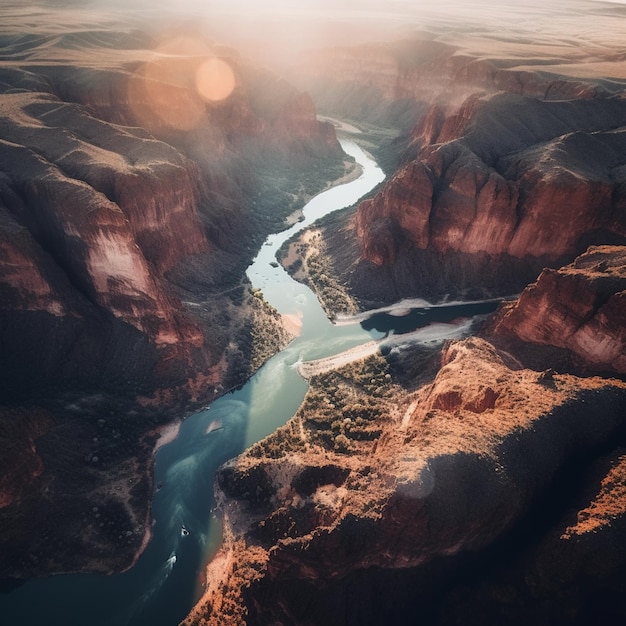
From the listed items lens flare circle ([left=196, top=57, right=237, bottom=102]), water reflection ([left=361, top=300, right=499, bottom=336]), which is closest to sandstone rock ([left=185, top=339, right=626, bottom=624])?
water reflection ([left=361, top=300, right=499, bottom=336])

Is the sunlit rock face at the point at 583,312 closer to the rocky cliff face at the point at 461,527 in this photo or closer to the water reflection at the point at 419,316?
the rocky cliff face at the point at 461,527

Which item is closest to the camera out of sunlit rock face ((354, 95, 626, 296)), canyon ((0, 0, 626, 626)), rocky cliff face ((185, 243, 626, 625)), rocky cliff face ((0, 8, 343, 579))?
rocky cliff face ((185, 243, 626, 625))

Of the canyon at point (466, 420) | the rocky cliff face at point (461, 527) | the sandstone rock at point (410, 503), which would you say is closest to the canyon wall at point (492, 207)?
the canyon at point (466, 420)

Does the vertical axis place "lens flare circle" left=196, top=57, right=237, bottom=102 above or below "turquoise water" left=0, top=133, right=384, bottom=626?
above

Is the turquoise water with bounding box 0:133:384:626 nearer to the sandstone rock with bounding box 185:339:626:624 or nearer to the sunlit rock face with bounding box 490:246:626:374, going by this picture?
the sandstone rock with bounding box 185:339:626:624

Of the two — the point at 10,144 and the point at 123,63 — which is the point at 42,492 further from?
the point at 123,63

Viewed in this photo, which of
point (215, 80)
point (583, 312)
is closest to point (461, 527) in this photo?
point (583, 312)

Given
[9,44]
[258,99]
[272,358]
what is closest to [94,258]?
[272,358]
